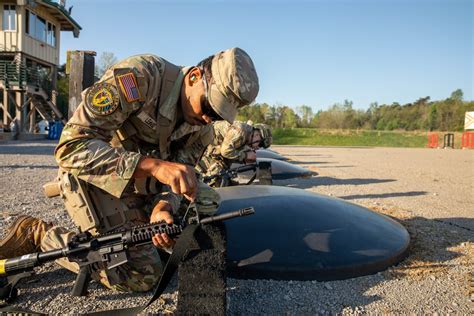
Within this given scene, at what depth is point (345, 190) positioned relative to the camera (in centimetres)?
751

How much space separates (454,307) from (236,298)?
1350 millimetres

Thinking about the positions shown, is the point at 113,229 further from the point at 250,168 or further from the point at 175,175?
the point at 250,168

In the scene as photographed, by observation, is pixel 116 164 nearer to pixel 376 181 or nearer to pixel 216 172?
pixel 216 172

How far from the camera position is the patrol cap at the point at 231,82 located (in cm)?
212

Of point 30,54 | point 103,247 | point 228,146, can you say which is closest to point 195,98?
point 103,247

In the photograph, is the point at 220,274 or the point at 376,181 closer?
the point at 220,274

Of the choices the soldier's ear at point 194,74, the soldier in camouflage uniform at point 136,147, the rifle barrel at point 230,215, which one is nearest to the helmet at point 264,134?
the soldier in camouflage uniform at point 136,147

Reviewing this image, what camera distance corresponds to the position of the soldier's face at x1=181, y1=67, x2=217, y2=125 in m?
2.28

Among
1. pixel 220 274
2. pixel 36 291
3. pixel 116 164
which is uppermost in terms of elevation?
pixel 116 164

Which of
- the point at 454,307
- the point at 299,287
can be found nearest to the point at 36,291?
the point at 299,287

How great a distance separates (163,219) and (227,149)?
3734 mm

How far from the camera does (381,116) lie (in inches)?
2894

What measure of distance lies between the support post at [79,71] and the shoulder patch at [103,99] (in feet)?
8.81

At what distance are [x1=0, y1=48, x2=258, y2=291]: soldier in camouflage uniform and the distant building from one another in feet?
65.0
